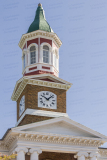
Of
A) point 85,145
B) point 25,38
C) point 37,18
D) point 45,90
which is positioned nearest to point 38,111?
point 45,90

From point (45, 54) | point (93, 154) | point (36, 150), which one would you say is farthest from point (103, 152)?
point (45, 54)

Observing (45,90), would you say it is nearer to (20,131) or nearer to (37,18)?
(20,131)

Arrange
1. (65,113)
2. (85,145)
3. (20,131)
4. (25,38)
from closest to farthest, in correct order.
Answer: (20,131) → (85,145) → (65,113) → (25,38)

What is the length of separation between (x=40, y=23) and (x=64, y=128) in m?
11.5

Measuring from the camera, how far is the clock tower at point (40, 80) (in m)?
31.0

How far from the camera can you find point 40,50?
3394 cm

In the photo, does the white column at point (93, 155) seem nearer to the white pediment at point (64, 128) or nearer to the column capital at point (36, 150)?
the white pediment at point (64, 128)

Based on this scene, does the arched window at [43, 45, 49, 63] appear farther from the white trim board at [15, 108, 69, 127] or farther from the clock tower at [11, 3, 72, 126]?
the white trim board at [15, 108, 69, 127]

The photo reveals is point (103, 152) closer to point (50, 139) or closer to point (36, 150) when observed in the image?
point (50, 139)

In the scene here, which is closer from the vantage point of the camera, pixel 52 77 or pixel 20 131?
pixel 20 131

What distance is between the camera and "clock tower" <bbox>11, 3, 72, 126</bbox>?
3100cm

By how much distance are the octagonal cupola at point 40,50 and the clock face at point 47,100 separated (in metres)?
2.29

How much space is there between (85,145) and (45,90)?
19.8 feet

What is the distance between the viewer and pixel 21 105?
3284 cm
